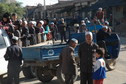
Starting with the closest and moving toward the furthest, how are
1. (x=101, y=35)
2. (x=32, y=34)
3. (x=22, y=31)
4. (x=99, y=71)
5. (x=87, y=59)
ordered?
(x=99, y=71)
(x=87, y=59)
(x=101, y=35)
(x=22, y=31)
(x=32, y=34)

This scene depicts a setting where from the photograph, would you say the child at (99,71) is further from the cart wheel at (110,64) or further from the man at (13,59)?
the cart wheel at (110,64)

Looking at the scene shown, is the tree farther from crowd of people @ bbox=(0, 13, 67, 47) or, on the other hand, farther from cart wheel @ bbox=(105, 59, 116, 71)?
cart wheel @ bbox=(105, 59, 116, 71)

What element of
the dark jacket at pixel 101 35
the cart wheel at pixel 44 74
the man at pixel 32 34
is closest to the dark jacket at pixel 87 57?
the cart wheel at pixel 44 74

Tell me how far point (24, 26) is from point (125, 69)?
4.37m

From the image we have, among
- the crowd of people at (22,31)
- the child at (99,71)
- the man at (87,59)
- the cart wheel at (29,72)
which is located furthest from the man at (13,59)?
the cart wheel at (29,72)

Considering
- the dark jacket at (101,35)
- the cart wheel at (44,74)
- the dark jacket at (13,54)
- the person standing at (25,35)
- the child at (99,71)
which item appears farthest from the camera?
the person standing at (25,35)

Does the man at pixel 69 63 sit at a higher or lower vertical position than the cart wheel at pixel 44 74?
higher

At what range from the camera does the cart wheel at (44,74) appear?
10200mm

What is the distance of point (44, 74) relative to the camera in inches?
408

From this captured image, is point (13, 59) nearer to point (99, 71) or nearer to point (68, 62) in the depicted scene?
point (68, 62)

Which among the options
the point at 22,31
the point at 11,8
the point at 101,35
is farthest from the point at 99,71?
the point at 11,8

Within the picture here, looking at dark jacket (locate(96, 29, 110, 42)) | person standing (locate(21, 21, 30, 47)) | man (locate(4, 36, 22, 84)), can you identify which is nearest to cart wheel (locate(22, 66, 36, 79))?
person standing (locate(21, 21, 30, 47))

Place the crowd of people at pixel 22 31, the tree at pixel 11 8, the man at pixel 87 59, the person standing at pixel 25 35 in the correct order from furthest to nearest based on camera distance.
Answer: the tree at pixel 11 8 → the person standing at pixel 25 35 → the crowd of people at pixel 22 31 → the man at pixel 87 59

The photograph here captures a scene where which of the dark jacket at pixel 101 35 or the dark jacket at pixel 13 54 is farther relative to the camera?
the dark jacket at pixel 101 35
